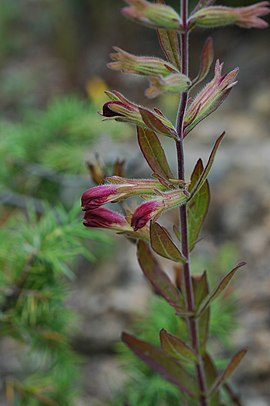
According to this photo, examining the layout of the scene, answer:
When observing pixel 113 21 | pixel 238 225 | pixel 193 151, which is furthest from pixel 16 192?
pixel 113 21

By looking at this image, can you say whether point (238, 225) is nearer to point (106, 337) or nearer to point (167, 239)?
point (106, 337)

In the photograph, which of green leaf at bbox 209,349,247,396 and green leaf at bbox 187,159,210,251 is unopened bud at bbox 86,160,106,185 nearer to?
green leaf at bbox 187,159,210,251

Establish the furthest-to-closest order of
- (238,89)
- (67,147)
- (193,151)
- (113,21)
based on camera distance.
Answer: (113,21) < (238,89) < (193,151) < (67,147)

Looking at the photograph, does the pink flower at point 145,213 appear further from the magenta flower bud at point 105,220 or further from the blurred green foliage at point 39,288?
the blurred green foliage at point 39,288

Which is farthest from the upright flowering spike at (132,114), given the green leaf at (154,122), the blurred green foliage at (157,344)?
the blurred green foliage at (157,344)

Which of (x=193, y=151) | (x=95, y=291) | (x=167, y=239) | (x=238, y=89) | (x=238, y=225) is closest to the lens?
(x=167, y=239)

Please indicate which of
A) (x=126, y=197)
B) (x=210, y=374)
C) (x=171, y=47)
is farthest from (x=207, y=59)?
(x=210, y=374)
